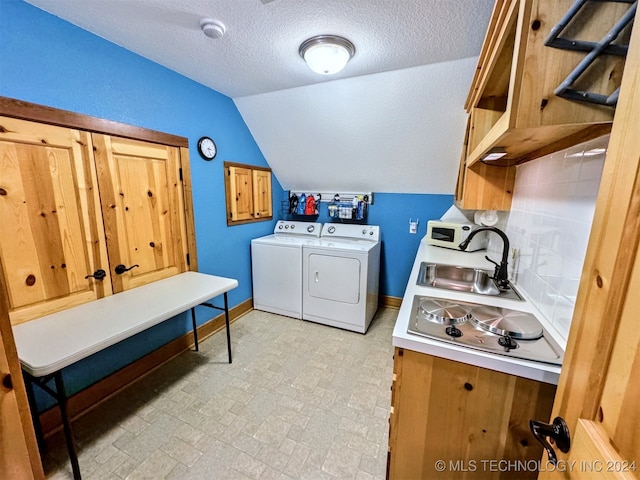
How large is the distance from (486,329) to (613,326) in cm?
62

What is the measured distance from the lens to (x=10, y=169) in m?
1.40

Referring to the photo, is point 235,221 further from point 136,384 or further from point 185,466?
point 185,466

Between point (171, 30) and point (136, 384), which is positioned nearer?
point (171, 30)

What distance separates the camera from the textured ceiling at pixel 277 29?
1.42 metres

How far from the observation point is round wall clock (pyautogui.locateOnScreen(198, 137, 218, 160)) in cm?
244

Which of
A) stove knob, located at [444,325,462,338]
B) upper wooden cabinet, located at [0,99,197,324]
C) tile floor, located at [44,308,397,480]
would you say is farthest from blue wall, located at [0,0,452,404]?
stove knob, located at [444,325,462,338]

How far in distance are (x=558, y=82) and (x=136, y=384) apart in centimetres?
287

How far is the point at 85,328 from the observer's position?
1.41m

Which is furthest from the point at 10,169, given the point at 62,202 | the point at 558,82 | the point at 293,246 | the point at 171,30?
the point at 558,82

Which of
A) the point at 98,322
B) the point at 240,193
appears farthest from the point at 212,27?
the point at 98,322

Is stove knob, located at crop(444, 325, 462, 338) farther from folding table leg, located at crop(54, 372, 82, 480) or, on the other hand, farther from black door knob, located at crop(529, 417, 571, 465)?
folding table leg, located at crop(54, 372, 82, 480)

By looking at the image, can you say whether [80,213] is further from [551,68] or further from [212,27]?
[551,68]

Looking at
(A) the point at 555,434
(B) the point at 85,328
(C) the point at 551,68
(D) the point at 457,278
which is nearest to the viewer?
(A) the point at 555,434

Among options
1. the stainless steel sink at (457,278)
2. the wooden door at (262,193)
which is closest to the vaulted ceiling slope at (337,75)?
the wooden door at (262,193)
